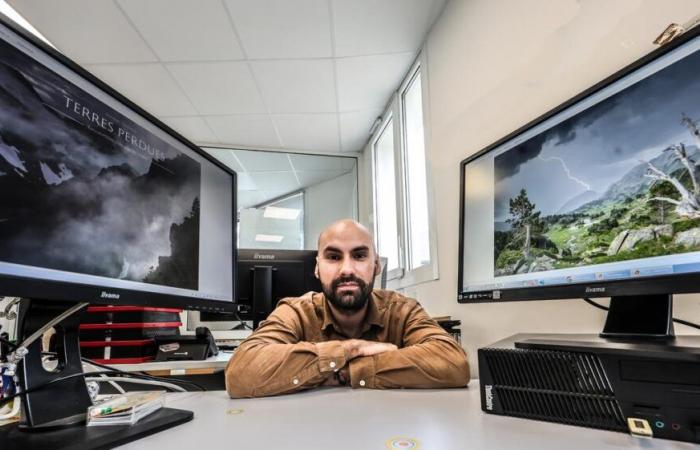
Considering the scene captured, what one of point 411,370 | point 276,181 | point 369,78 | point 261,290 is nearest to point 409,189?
point 369,78

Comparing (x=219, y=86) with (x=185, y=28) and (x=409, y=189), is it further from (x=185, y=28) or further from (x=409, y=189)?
(x=409, y=189)

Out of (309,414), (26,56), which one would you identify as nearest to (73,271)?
(26,56)

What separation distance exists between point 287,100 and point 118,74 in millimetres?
1209

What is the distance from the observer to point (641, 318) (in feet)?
2.09

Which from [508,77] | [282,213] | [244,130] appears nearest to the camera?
[508,77]

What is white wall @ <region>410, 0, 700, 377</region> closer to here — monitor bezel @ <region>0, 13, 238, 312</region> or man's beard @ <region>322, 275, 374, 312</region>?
man's beard @ <region>322, 275, 374, 312</region>

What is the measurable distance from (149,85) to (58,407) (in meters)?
2.88

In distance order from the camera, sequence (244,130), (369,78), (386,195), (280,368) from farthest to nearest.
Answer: (244,130)
(386,195)
(369,78)
(280,368)

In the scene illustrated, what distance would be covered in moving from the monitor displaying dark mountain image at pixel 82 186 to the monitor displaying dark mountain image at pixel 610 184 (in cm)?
69

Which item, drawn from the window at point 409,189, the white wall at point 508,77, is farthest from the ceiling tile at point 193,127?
the white wall at point 508,77

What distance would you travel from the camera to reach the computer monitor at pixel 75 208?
0.46 metres

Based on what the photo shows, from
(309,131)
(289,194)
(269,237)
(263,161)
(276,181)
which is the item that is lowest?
(269,237)

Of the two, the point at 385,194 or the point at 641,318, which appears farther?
the point at 385,194

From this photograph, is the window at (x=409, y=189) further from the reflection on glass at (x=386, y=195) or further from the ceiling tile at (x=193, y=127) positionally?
the ceiling tile at (x=193, y=127)
